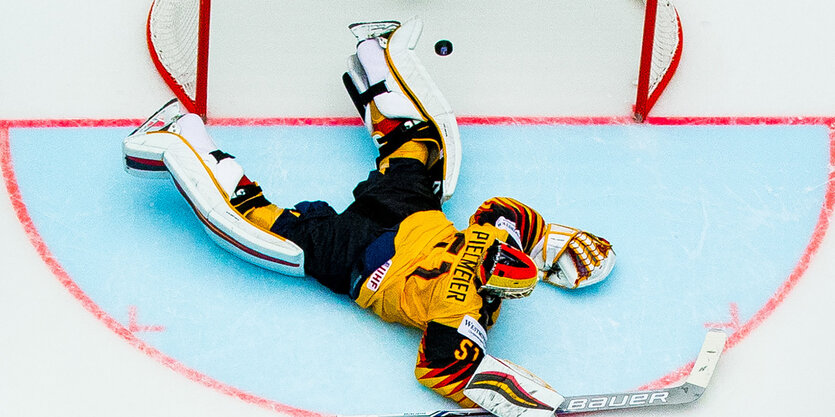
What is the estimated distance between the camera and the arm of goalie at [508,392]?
3996 mm

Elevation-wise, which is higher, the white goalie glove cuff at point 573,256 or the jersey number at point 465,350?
the white goalie glove cuff at point 573,256

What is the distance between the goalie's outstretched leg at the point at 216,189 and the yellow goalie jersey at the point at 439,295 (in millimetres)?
306

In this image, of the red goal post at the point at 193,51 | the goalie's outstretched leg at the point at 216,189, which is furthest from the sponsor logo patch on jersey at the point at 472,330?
the red goal post at the point at 193,51

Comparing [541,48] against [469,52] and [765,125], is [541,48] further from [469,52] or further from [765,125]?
[765,125]

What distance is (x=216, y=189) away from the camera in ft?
14.3

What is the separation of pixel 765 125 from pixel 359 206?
63.6 inches

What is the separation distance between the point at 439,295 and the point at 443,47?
1.41 m

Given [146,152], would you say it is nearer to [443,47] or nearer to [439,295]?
[439,295]

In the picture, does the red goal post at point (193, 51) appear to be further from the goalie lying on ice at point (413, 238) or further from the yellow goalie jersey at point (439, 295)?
the yellow goalie jersey at point (439, 295)

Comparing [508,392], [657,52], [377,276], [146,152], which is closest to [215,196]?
[146,152]

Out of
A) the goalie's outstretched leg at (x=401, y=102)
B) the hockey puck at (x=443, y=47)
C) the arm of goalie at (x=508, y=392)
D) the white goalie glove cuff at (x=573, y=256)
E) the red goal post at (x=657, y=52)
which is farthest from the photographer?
the hockey puck at (x=443, y=47)

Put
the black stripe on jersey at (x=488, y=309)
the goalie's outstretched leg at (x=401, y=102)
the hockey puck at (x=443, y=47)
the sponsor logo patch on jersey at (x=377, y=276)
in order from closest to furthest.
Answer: the black stripe on jersey at (x=488, y=309), the sponsor logo patch on jersey at (x=377, y=276), the goalie's outstretched leg at (x=401, y=102), the hockey puck at (x=443, y=47)

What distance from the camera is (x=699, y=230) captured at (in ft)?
15.3

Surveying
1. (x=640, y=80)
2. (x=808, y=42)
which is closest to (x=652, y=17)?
(x=640, y=80)
